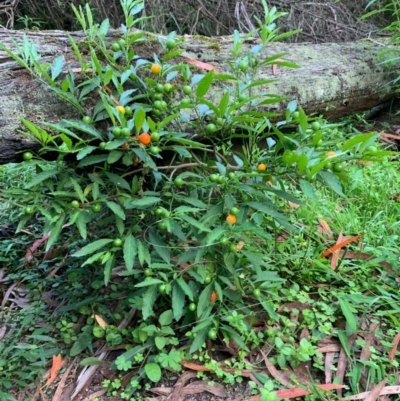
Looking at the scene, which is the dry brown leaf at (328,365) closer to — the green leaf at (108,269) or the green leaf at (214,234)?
the green leaf at (214,234)

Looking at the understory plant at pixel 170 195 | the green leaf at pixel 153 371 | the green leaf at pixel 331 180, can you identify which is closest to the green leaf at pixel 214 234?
the understory plant at pixel 170 195

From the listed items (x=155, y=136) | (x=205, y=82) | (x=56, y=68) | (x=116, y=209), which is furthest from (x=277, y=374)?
(x=56, y=68)

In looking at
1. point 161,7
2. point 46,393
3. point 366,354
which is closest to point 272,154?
point 366,354

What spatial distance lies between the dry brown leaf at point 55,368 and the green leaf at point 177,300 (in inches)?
19.7

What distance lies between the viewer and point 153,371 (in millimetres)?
1525

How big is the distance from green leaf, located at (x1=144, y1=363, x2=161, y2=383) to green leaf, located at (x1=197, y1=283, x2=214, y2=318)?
0.23 metres

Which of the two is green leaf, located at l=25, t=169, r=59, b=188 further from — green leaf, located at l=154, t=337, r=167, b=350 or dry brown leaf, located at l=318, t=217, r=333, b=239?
dry brown leaf, located at l=318, t=217, r=333, b=239

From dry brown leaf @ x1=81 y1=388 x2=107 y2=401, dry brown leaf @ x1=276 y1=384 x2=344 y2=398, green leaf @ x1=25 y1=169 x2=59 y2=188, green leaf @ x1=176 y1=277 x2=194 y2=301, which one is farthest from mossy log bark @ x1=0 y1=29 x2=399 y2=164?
dry brown leaf @ x1=276 y1=384 x2=344 y2=398

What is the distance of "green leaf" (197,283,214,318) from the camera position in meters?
1.54

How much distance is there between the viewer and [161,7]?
3691 mm

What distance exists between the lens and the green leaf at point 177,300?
1521mm

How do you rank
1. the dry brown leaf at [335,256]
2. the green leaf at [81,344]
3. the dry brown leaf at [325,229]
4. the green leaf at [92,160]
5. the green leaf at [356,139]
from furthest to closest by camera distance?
the dry brown leaf at [325,229], the dry brown leaf at [335,256], the green leaf at [81,344], the green leaf at [92,160], the green leaf at [356,139]

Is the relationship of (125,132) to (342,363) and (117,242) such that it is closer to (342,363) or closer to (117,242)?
(117,242)

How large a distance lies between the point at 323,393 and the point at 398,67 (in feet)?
7.85
